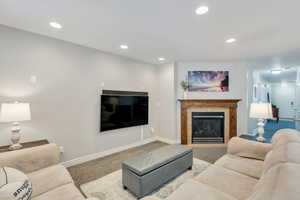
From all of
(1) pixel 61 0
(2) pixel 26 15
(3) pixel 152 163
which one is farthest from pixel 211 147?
(2) pixel 26 15

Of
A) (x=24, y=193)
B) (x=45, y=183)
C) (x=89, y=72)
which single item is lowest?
(x=45, y=183)

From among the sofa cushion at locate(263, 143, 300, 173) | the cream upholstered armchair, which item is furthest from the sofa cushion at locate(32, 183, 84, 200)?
the sofa cushion at locate(263, 143, 300, 173)

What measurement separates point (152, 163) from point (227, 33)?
99.1 inches

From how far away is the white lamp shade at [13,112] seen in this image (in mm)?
1974

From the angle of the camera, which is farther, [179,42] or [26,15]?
[179,42]

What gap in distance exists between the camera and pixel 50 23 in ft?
7.25

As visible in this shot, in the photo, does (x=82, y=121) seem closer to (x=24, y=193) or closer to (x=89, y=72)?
(x=89, y=72)

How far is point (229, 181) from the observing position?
1.60 metres

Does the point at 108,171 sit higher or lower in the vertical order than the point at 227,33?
lower

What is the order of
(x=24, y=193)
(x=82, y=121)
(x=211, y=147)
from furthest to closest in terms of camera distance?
(x=211, y=147) → (x=82, y=121) → (x=24, y=193)

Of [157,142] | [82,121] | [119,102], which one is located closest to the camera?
[82,121]

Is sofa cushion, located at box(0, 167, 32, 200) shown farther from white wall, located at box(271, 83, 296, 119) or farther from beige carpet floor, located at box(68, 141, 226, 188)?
white wall, located at box(271, 83, 296, 119)

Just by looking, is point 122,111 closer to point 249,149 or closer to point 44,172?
point 44,172

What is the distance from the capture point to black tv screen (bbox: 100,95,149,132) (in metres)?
3.45
